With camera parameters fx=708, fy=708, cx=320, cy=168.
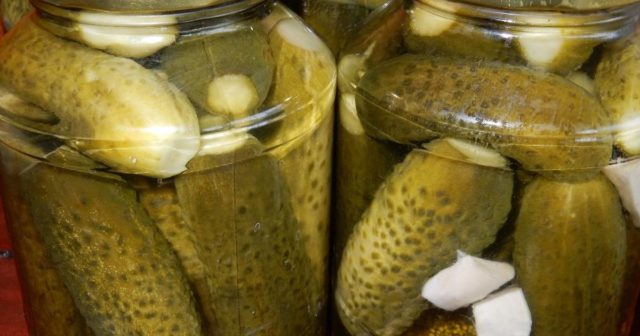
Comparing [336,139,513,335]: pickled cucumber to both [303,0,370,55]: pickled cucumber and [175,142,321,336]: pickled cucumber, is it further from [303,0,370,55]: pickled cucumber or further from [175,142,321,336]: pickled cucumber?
[303,0,370,55]: pickled cucumber

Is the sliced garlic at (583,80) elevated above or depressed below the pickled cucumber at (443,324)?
above

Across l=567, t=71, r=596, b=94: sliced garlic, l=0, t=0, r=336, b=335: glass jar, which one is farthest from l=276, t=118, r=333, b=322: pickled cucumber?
l=567, t=71, r=596, b=94: sliced garlic

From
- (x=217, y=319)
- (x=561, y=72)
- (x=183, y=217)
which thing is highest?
(x=561, y=72)

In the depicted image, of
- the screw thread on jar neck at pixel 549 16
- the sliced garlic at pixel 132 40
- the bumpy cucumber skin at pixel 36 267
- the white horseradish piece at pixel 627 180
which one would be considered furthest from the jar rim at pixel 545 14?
the bumpy cucumber skin at pixel 36 267

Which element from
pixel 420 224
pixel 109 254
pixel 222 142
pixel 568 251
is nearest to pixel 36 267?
pixel 109 254

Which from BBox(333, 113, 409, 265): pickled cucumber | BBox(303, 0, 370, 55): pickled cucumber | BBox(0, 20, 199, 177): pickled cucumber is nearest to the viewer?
BBox(0, 20, 199, 177): pickled cucumber

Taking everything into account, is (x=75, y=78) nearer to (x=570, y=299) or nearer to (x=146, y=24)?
(x=146, y=24)

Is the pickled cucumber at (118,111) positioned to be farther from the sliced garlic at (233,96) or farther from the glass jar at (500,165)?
the glass jar at (500,165)

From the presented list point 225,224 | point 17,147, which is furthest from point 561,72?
point 17,147
